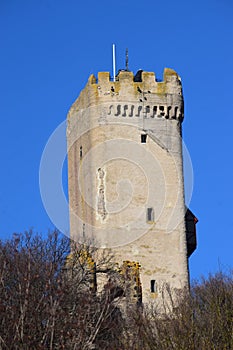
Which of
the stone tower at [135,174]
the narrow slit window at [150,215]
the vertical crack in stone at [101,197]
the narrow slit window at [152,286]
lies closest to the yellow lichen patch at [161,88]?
the stone tower at [135,174]

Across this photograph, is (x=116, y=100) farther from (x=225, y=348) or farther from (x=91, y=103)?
(x=225, y=348)

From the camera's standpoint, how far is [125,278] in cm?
5059

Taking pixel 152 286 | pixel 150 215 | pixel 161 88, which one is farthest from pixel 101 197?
pixel 161 88

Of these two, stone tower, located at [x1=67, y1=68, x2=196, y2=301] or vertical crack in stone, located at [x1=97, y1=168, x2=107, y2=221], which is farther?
vertical crack in stone, located at [x1=97, y1=168, x2=107, y2=221]

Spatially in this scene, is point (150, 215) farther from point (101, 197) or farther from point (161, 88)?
point (161, 88)

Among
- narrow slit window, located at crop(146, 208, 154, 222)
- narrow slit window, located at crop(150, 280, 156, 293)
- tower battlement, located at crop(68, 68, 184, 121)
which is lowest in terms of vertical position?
narrow slit window, located at crop(150, 280, 156, 293)

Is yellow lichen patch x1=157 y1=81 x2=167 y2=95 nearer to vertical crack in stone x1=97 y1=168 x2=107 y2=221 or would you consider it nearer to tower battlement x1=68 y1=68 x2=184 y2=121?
tower battlement x1=68 y1=68 x2=184 y2=121

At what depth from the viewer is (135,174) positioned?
55969 mm

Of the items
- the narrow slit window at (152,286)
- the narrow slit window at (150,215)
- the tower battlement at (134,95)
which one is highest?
the tower battlement at (134,95)

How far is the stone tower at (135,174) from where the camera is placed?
181ft

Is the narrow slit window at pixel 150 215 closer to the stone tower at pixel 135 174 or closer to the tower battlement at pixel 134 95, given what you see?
the stone tower at pixel 135 174

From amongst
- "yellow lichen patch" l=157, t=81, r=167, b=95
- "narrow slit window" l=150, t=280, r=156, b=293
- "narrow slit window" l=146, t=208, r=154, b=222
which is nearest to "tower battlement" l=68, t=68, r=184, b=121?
"yellow lichen patch" l=157, t=81, r=167, b=95

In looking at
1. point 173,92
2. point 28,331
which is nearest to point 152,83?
point 173,92

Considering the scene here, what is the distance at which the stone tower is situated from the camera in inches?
2172
